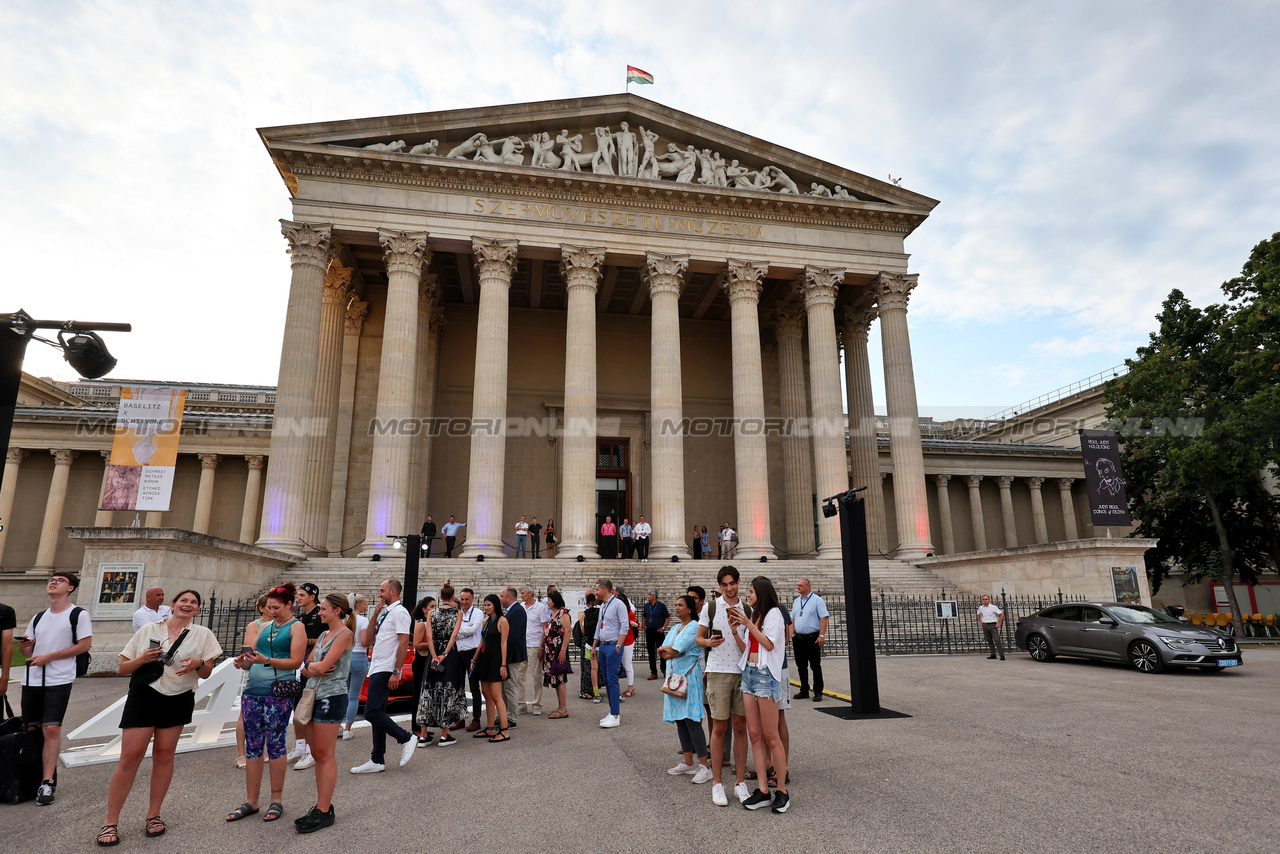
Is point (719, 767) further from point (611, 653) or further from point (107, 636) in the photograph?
point (107, 636)

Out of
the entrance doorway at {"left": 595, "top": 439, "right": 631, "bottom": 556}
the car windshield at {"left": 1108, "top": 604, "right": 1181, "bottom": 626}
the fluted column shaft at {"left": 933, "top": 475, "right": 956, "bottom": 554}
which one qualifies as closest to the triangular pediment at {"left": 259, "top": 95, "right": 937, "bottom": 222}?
the entrance doorway at {"left": 595, "top": 439, "right": 631, "bottom": 556}

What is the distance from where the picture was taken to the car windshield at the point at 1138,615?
1386 centimetres

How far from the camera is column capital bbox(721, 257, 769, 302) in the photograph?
26.5 meters

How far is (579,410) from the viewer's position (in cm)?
2444

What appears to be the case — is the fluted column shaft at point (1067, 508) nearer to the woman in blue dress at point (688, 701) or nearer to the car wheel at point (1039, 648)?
the car wheel at point (1039, 648)

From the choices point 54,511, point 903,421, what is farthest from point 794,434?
point 54,511

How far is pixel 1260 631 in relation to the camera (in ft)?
86.3

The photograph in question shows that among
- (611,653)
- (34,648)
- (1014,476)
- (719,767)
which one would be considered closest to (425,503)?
(611,653)

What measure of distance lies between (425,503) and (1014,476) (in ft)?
104

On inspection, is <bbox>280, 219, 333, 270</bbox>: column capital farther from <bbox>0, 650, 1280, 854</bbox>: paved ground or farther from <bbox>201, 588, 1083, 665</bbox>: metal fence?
<bbox>0, 650, 1280, 854</bbox>: paved ground

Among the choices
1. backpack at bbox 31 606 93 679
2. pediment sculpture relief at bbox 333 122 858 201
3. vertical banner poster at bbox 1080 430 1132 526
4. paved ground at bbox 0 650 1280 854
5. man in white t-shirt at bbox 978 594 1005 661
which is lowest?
paved ground at bbox 0 650 1280 854

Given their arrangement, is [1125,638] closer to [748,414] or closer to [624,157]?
[748,414]

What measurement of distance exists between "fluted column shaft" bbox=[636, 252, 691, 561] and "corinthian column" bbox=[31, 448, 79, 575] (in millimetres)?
26205

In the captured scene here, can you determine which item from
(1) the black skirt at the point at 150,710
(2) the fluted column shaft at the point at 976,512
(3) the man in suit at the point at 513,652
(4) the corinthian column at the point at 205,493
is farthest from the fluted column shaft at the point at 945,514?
(1) the black skirt at the point at 150,710
